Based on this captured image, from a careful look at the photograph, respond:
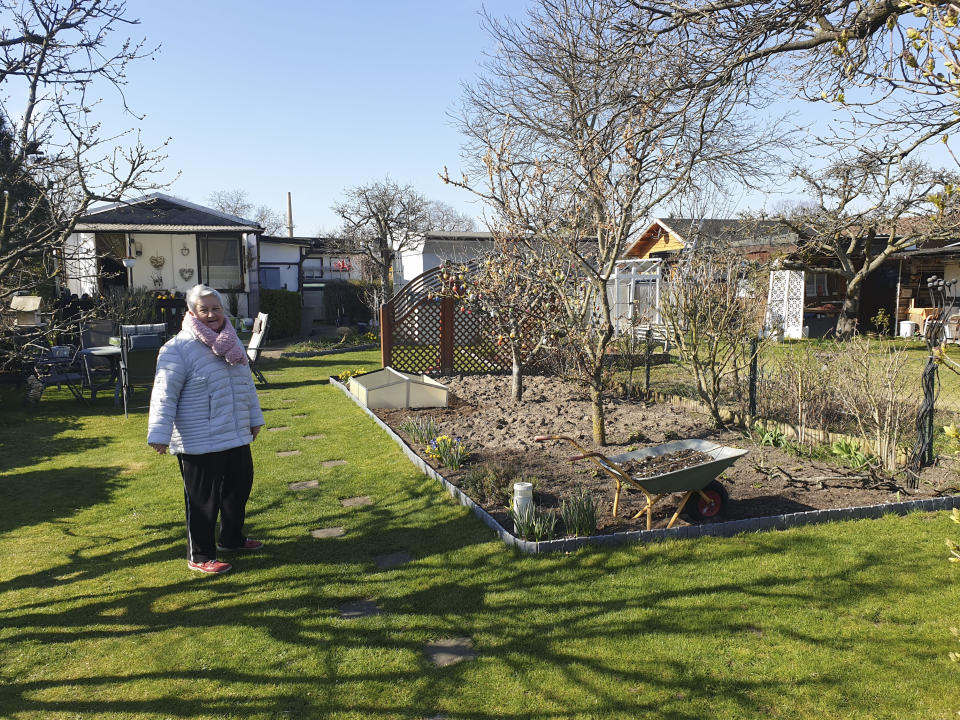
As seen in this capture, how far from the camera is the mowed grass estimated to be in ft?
8.86

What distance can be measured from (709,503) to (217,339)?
11.1 ft

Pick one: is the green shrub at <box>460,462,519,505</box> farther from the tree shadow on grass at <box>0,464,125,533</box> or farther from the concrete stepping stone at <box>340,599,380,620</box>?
the tree shadow on grass at <box>0,464,125,533</box>

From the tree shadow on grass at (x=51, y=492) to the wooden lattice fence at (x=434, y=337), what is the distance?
5563 mm

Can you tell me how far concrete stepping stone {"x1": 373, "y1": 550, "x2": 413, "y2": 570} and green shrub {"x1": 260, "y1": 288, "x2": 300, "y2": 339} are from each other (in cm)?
1800

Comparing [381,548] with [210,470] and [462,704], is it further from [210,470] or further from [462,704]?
[462,704]

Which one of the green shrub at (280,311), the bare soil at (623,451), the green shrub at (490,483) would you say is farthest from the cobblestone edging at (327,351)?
the green shrub at (490,483)

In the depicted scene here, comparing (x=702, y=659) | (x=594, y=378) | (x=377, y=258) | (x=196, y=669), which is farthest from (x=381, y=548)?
(x=377, y=258)

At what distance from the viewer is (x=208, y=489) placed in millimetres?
3984

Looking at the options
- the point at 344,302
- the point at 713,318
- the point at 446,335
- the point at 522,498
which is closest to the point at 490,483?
the point at 522,498

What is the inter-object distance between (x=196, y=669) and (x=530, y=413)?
5.45 meters

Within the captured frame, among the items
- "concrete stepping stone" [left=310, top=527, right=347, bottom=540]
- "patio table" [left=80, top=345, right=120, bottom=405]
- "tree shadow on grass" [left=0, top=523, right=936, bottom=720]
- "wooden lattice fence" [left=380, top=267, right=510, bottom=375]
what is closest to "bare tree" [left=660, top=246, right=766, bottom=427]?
"tree shadow on grass" [left=0, top=523, right=936, bottom=720]

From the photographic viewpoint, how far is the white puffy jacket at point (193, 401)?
3.82 m

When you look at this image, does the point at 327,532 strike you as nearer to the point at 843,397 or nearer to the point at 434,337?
the point at 843,397

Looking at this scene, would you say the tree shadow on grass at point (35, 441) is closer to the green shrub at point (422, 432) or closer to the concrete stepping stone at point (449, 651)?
the green shrub at point (422, 432)
